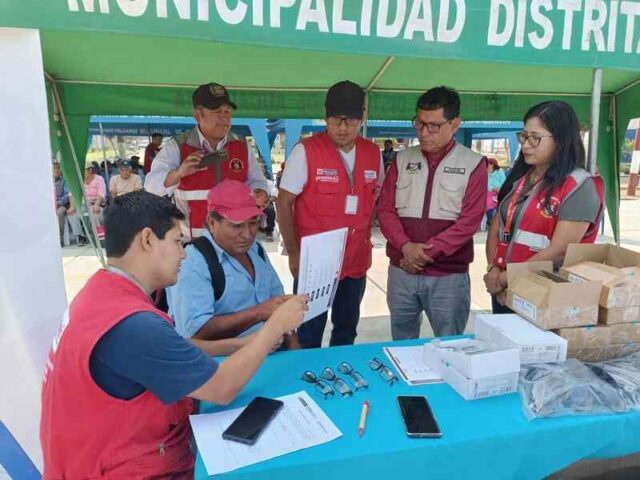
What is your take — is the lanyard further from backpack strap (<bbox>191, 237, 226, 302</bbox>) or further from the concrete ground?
backpack strap (<bbox>191, 237, 226, 302</bbox>)

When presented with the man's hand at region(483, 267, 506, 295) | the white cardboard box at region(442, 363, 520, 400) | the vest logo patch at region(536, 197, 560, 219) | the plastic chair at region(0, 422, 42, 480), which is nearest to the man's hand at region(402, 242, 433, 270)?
the man's hand at region(483, 267, 506, 295)

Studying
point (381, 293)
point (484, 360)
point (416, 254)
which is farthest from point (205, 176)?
point (381, 293)

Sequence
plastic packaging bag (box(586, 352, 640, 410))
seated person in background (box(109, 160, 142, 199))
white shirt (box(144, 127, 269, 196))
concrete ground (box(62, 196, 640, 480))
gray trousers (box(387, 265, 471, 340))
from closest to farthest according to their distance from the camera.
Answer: plastic packaging bag (box(586, 352, 640, 410)), concrete ground (box(62, 196, 640, 480)), gray trousers (box(387, 265, 471, 340)), white shirt (box(144, 127, 269, 196)), seated person in background (box(109, 160, 142, 199))

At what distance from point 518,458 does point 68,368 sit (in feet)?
3.48

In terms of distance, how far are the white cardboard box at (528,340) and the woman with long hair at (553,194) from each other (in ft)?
1.55

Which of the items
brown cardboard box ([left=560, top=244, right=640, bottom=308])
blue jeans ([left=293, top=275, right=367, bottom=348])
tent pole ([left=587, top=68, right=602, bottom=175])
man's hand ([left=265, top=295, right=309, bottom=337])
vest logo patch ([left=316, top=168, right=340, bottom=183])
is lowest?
blue jeans ([left=293, top=275, right=367, bottom=348])

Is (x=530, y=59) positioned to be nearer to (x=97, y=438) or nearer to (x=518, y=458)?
(x=518, y=458)

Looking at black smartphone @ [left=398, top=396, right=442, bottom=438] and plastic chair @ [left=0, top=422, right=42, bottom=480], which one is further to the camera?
plastic chair @ [left=0, top=422, right=42, bottom=480]

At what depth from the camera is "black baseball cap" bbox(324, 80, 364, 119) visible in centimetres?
202

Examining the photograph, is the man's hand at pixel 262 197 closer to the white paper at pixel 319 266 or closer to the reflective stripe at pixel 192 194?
the reflective stripe at pixel 192 194

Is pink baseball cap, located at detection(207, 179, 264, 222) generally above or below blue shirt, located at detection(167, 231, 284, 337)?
above

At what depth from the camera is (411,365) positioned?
1402 mm

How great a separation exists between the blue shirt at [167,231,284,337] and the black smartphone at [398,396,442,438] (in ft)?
2.20

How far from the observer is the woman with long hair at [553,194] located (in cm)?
168
